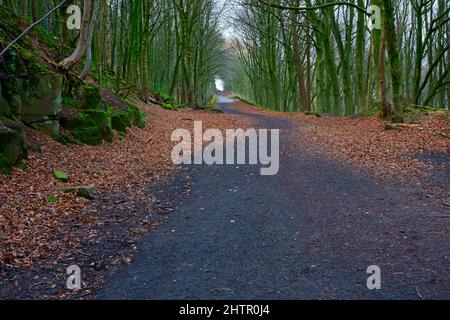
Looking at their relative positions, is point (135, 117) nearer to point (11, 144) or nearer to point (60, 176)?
point (60, 176)

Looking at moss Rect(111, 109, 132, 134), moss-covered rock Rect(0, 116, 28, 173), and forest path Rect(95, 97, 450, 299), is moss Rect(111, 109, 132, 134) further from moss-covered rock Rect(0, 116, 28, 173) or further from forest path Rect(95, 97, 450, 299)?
forest path Rect(95, 97, 450, 299)

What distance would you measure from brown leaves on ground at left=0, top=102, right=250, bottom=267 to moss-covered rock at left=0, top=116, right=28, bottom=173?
22 cm

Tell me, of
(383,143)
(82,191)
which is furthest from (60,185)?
(383,143)

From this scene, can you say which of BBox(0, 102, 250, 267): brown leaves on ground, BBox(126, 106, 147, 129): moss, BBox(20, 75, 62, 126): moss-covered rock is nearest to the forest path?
BBox(0, 102, 250, 267): brown leaves on ground

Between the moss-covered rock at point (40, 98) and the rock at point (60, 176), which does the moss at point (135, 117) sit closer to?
the moss-covered rock at point (40, 98)

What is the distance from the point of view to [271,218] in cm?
603

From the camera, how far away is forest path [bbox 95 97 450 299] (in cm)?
395

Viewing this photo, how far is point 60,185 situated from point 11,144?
46.5 inches

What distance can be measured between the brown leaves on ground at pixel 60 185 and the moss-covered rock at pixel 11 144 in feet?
0.71

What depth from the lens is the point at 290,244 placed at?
5043 millimetres

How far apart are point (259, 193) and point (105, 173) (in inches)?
136
